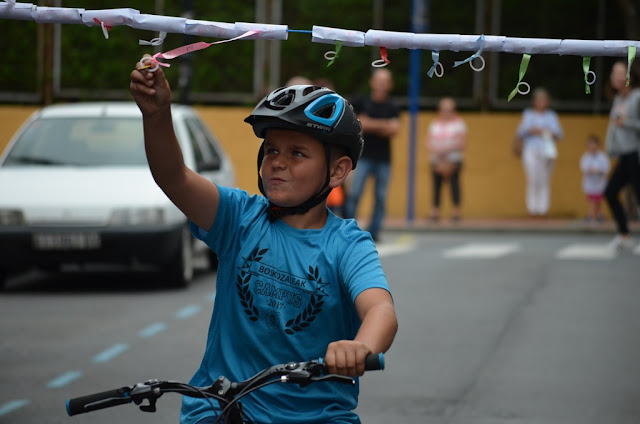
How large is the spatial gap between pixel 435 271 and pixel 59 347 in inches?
229

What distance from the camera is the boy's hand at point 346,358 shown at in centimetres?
289

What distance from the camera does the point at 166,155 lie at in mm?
3428

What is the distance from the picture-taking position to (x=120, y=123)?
490 inches

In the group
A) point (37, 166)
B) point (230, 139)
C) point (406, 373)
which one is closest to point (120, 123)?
point (37, 166)

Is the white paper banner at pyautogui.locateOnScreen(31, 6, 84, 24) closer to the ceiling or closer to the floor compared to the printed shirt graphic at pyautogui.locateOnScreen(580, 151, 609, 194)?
closer to the ceiling

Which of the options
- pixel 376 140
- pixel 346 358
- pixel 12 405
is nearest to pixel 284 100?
pixel 346 358

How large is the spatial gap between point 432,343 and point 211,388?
5917 millimetres

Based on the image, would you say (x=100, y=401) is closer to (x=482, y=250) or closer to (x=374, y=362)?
(x=374, y=362)

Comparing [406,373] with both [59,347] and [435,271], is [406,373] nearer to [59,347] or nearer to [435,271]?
[59,347]

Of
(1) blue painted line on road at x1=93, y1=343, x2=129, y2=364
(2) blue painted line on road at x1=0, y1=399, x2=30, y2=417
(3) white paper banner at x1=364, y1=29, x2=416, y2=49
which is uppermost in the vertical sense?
(3) white paper banner at x1=364, y1=29, x2=416, y2=49

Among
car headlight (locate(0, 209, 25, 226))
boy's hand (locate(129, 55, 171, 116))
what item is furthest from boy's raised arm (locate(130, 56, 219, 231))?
car headlight (locate(0, 209, 25, 226))

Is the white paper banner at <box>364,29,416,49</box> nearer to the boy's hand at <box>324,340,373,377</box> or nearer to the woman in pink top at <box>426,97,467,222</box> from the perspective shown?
the boy's hand at <box>324,340,373,377</box>

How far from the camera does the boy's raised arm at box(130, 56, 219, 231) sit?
3178mm

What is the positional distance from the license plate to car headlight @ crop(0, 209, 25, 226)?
0.70 ft
